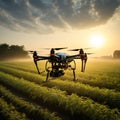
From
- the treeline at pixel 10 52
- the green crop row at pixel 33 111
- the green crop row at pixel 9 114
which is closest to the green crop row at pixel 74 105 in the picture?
the green crop row at pixel 33 111

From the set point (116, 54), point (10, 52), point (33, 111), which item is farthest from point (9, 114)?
point (116, 54)

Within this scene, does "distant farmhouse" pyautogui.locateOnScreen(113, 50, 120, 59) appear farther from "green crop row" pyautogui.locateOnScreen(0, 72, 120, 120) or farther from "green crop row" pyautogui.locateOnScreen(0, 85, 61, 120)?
"green crop row" pyautogui.locateOnScreen(0, 85, 61, 120)

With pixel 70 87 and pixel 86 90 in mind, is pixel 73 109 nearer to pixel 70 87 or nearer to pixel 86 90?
pixel 86 90

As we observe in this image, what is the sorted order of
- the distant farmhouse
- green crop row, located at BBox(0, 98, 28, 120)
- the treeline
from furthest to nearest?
1. the distant farmhouse
2. the treeline
3. green crop row, located at BBox(0, 98, 28, 120)

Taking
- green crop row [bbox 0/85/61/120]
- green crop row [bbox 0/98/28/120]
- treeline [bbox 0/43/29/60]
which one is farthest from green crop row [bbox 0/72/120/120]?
treeline [bbox 0/43/29/60]

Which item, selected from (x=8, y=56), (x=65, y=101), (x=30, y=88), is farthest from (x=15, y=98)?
(x=8, y=56)

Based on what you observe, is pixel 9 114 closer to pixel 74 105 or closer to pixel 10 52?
pixel 74 105

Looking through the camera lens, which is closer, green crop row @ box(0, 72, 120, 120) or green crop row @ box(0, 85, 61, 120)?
green crop row @ box(0, 72, 120, 120)

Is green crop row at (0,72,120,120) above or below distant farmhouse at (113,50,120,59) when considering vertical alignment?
above

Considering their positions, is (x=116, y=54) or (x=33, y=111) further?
(x=116, y=54)
